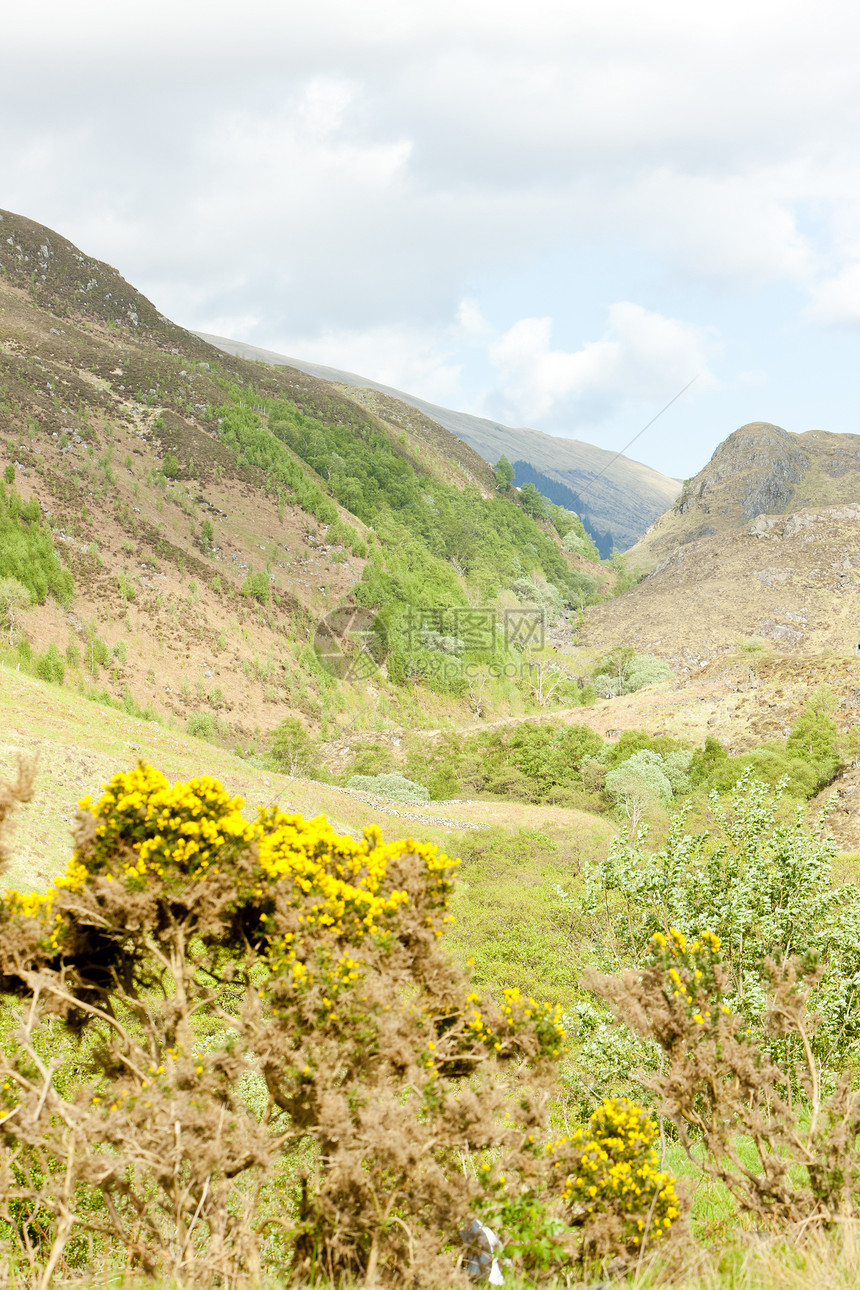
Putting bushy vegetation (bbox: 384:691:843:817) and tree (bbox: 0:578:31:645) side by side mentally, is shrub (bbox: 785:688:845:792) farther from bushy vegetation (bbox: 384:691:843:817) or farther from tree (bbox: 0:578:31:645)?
tree (bbox: 0:578:31:645)

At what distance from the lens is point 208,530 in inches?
2692

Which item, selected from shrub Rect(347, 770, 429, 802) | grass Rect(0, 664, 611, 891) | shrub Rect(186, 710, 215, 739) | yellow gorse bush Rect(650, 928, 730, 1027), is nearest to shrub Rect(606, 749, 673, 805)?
grass Rect(0, 664, 611, 891)

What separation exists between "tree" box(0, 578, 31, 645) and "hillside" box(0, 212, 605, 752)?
0.79 metres

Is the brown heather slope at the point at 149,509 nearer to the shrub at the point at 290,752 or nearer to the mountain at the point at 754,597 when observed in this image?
the shrub at the point at 290,752

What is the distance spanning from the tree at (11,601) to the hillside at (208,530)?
793 mm

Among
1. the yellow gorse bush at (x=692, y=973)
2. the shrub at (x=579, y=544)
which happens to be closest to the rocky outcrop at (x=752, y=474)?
the shrub at (x=579, y=544)

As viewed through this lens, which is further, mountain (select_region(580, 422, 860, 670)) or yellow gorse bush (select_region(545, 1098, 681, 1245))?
mountain (select_region(580, 422, 860, 670))

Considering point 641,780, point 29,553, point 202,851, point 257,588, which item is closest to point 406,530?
point 257,588

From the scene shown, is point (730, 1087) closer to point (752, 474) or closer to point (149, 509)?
point (149, 509)

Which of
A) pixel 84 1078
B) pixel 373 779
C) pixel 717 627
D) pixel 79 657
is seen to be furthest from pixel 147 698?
pixel 717 627

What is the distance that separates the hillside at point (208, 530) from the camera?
54.0 m

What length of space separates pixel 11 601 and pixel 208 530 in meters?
23.0

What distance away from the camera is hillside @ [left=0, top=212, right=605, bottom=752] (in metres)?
54.0

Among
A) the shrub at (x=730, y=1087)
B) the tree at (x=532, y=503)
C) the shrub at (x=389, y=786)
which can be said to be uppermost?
the tree at (x=532, y=503)
